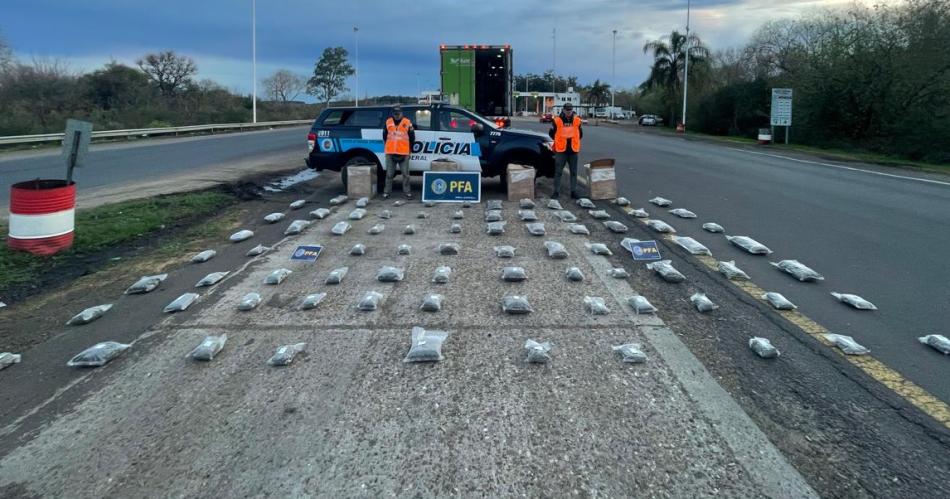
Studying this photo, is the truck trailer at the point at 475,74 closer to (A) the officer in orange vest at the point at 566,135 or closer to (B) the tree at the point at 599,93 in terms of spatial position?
(A) the officer in orange vest at the point at 566,135

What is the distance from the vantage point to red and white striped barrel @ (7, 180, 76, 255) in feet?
27.0

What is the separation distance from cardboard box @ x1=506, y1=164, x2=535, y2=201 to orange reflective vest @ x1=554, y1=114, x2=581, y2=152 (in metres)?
0.76

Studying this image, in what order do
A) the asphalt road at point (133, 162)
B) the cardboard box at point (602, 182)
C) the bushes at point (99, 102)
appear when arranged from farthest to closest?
the bushes at point (99, 102)
the asphalt road at point (133, 162)
the cardboard box at point (602, 182)

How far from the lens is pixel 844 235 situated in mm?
9203


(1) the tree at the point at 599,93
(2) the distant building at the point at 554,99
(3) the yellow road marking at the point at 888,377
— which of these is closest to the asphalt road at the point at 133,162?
(3) the yellow road marking at the point at 888,377

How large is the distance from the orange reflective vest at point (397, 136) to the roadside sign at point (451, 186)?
88cm

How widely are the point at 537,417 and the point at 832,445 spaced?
165 cm

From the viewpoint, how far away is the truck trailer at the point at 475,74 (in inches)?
902

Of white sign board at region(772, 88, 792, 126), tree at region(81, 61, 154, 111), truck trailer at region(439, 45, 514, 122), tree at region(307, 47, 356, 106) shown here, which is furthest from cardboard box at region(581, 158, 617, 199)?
tree at region(307, 47, 356, 106)

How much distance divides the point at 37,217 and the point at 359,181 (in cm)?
569

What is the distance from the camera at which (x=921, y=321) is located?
18.7 feet

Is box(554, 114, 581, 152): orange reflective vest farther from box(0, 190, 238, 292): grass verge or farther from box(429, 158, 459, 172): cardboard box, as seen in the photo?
Answer: box(0, 190, 238, 292): grass verge

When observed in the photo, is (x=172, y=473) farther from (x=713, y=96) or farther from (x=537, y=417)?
(x=713, y=96)

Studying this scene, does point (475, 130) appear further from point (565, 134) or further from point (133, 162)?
point (133, 162)
